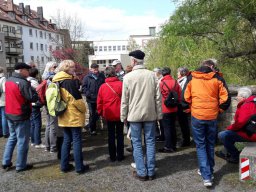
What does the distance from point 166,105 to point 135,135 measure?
1560 millimetres

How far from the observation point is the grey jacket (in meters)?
4.93

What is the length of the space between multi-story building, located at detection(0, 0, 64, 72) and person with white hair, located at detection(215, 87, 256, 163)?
160 feet

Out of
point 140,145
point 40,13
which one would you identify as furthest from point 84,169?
point 40,13

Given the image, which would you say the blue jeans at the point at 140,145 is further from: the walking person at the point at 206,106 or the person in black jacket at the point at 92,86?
the person in black jacket at the point at 92,86

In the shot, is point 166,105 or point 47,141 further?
point 47,141

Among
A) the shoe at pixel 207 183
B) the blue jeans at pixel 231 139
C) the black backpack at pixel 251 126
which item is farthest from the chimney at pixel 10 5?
the shoe at pixel 207 183

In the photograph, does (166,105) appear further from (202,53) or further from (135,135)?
(202,53)

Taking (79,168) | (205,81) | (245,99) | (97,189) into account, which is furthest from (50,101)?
(245,99)

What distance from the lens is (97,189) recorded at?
4.79 meters

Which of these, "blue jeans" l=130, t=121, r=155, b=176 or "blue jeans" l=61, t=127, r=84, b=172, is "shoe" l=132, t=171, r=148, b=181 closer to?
"blue jeans" l=130, t=121, r=155, b=176

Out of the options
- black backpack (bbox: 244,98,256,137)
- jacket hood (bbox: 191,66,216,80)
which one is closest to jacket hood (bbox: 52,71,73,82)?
jacket hood (bbox: 191,66,216,80)

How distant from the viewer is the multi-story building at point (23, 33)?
58500 mm

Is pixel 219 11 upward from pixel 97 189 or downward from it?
upward

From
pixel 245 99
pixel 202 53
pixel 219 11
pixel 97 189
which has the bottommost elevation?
pixel 97 189
